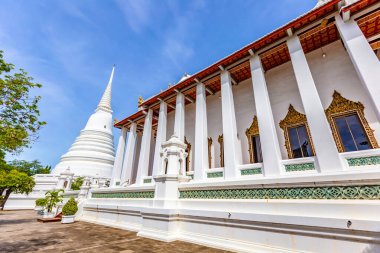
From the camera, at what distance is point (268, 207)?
13.8 feet

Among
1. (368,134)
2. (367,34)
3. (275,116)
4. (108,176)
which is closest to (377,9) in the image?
(367,34)

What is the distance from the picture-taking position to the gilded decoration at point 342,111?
19.8ft

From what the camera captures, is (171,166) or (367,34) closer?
(171,166)

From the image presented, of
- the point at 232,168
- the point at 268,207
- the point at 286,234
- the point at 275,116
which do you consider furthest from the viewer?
the point at 275,116

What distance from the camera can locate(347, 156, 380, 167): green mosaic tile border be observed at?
4.57 meters

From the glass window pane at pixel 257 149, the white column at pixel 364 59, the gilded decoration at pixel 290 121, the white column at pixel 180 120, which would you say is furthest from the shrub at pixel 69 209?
the white column at pixel 364 59

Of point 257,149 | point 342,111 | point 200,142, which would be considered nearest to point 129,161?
point 200,142

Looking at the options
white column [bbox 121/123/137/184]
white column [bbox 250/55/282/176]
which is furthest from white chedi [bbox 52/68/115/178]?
white column [bbox 250/55/282/176]

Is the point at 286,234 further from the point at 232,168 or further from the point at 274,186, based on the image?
the point at 232,168

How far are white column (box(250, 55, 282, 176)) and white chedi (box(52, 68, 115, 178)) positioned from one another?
67.3 ft

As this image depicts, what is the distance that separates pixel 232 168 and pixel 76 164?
21045mm

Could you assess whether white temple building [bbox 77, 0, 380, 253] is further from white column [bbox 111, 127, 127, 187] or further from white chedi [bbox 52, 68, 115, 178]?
white chedi [bbox 52, 68, 115, 178]

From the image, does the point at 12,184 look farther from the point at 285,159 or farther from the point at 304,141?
the point at 304,141

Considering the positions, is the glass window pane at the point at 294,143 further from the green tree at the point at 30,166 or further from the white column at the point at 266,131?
the green tree at the point at 30,166
